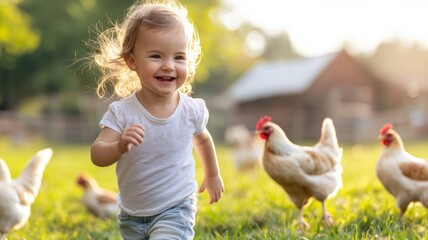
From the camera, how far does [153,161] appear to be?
3.04 meters

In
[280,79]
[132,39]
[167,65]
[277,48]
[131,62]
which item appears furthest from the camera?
[277,48]

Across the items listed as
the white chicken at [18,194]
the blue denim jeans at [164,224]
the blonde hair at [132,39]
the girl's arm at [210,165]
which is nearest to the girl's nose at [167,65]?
the blonde hair at [132,39]

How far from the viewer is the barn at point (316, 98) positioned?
2667 centimetres

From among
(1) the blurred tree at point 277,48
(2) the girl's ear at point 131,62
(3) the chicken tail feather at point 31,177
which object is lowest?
(3) the chicken tail feather at point 31,177

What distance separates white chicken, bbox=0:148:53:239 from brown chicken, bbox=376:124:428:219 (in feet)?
9.24

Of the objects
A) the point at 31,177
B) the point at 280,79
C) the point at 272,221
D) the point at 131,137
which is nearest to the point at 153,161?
the point at 131,137

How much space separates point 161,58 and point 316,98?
25.4 meters

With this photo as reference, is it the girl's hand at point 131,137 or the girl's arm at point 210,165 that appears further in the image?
the girl's arm at point 210,165

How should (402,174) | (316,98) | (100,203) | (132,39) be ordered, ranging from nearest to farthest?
(132,39) → (402,174) → (100,203) → (316,98)

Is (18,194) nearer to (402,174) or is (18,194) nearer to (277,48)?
(402,174)

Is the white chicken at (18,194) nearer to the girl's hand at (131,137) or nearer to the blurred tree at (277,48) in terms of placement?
the girl's hand at (131,137)

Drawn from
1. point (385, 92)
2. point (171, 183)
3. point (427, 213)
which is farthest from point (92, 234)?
point (385, 92)

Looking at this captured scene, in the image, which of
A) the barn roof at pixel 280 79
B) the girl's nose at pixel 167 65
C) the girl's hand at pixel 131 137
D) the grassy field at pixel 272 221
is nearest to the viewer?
the girl's hand at pixel 131 137

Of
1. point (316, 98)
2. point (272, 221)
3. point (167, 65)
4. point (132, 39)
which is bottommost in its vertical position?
point (272, 221)
